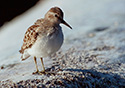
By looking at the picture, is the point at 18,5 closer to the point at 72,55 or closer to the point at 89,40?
the point at 89,40

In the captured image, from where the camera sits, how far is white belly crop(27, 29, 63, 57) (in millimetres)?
5582

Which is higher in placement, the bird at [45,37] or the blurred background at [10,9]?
the blurred background at [10,9]

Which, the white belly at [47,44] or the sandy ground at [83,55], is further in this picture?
the sandy ground at [83,55]

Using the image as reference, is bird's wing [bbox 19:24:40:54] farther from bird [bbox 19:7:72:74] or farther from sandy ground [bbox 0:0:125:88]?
sandy ground [bbox 0:0:125:88]

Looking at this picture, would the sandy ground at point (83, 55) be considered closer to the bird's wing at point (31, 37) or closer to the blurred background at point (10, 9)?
the bird's wing at point (31, 37)

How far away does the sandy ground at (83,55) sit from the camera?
19.6 ft

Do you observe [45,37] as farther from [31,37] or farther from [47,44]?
[31,37]

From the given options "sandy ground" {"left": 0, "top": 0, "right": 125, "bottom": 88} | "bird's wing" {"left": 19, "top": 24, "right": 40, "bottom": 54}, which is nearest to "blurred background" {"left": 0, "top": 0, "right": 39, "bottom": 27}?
"sandy ground" {"left": 0, "top": 0, "right": 125, "bottom": 88}

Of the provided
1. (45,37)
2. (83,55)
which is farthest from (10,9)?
(45,37)

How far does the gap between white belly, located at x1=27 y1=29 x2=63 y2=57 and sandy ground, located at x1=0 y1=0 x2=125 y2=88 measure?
539mm

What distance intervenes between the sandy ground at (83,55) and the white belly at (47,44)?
0.54 meters

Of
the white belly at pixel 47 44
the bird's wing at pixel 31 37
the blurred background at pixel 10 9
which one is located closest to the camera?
the white belly at pixel 47 44

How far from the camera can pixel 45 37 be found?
5.62 m

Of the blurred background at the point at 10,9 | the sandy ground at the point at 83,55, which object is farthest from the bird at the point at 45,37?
the blurred background at the point at 10,9
